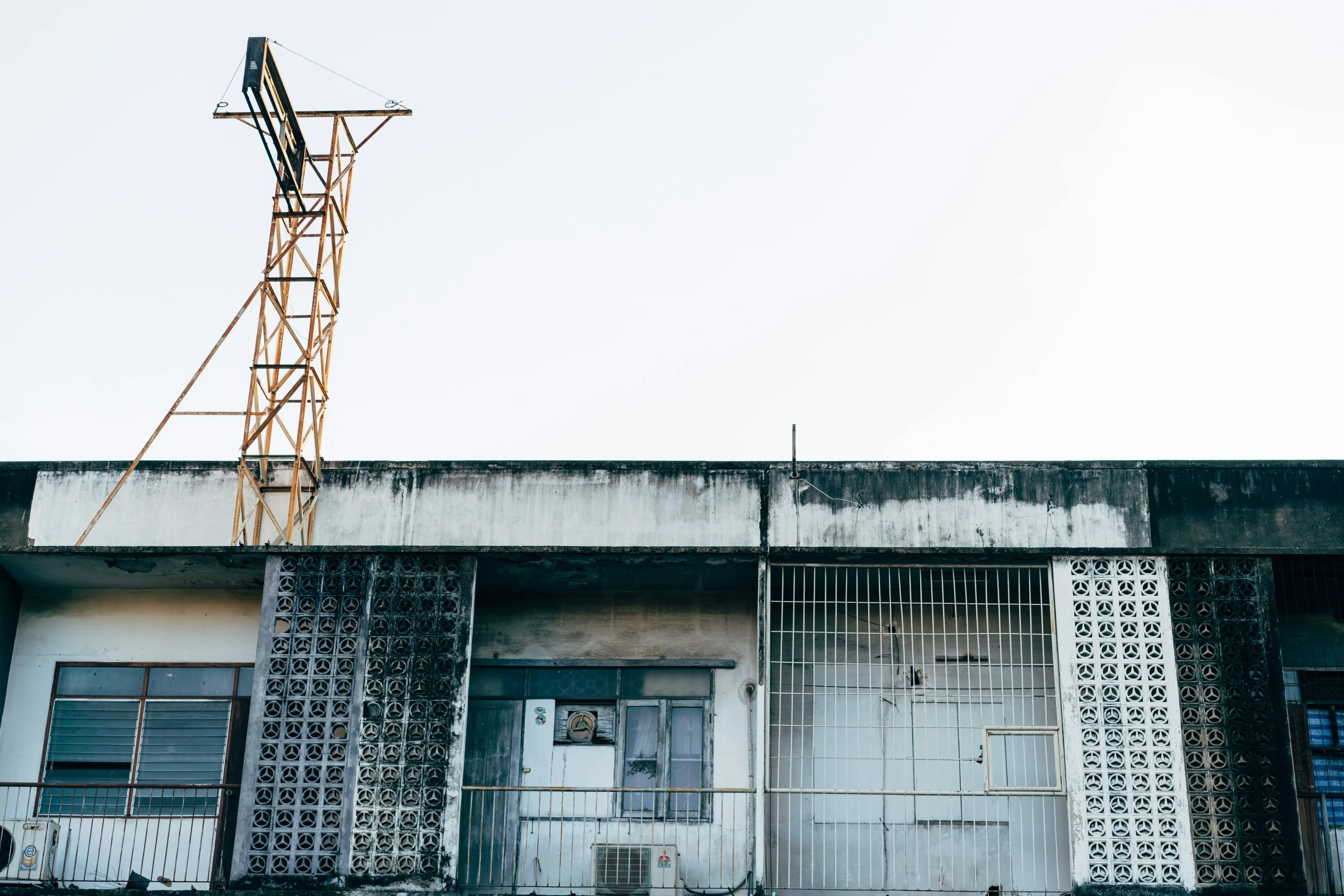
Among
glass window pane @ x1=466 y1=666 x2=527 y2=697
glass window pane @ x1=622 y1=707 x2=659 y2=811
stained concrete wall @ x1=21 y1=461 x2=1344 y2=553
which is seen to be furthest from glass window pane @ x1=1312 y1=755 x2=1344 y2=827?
glass window pane @ x1=466 y1=666 x2=527 y2=697

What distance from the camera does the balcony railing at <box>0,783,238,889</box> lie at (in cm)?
1384

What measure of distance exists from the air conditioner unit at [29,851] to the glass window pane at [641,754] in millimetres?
5127

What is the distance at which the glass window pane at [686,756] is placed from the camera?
1392 cm

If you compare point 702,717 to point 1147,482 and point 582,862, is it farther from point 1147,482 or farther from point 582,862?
point 1147,482

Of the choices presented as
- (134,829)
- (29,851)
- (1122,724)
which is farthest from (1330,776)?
(29,851)

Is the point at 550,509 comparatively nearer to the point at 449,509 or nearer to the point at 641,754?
the point at 449,509

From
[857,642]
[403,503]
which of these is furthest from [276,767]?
[857,642]

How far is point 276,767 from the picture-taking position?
503 inches

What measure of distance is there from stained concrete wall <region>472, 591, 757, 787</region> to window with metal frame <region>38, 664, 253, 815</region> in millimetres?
2544

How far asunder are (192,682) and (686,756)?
4.86 metres

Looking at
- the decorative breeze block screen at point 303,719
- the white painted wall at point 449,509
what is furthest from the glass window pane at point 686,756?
the decorative breeze block screen at point 303,719

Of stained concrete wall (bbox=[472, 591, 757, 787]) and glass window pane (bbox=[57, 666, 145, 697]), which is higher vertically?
stained concrete wall (bbox=[472, 591, 757, 787])

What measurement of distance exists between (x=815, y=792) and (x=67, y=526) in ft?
24.2

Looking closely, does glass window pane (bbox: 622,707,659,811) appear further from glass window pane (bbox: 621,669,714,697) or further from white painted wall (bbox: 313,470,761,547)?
white painted wall (bbox: 313,470,761,547)
